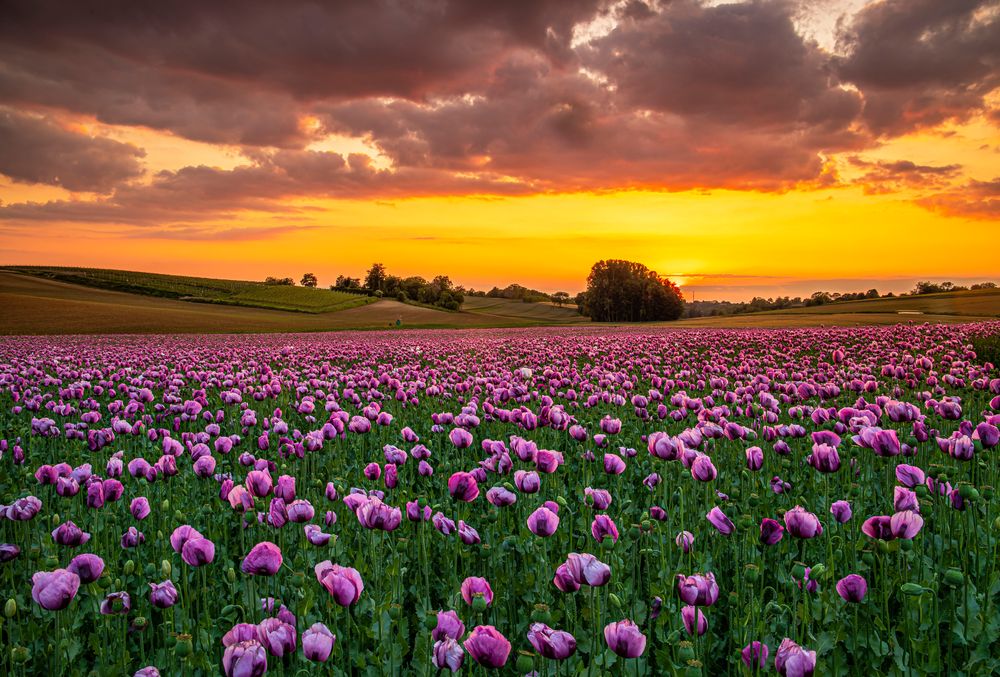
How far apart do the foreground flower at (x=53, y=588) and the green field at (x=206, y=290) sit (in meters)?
95.0

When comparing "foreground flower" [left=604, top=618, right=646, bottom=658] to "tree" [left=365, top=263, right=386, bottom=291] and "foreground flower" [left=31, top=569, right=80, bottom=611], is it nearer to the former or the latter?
"foreground flower" [left=31, top=569, right=80, bottom=611]

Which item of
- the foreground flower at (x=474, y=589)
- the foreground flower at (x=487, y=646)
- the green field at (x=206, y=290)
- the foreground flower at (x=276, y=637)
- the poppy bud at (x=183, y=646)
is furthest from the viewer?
the green field at (x=206, y=290)

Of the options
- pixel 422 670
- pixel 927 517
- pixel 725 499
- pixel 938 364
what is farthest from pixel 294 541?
pixel 938 364

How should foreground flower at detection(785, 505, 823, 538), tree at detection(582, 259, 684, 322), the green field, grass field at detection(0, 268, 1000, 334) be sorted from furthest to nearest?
tree at detection(582, 259, 684, 322) < the green field < grass field at detection(0, 268, 1000, 334) < foreground flower at detection(785, 505, 823, 538)

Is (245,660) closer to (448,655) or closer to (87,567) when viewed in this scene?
(448,655)

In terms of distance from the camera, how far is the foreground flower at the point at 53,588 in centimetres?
254

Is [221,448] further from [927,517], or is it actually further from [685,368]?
[685,368]

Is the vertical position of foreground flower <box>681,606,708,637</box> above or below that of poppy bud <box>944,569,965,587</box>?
below

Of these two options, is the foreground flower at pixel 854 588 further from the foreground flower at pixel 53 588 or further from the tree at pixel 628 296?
the tree at pixel 628 296

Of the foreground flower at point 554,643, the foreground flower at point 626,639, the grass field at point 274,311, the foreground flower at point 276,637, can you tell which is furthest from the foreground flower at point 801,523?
the grass field at point 274,311

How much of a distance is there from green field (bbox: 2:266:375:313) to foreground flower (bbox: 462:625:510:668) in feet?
315

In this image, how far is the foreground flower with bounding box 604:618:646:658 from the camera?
2146mm

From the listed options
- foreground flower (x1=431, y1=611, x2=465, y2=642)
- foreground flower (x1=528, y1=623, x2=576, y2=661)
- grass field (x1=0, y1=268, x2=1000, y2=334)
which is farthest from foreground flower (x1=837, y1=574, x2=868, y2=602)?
grass field (x1=0, y1=268, x2=1000, y2=334)

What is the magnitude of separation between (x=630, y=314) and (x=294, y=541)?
10093 centimetres
